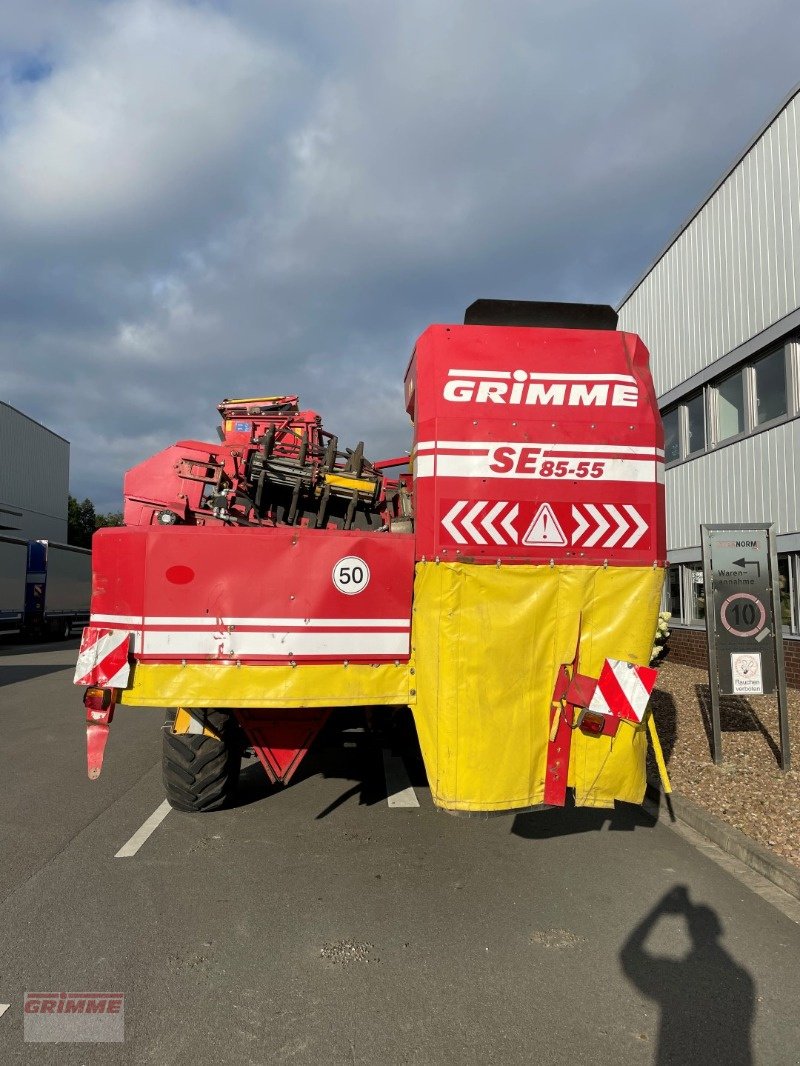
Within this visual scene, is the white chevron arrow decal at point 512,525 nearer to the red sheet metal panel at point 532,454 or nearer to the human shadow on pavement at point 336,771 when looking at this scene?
the red sheet metal panel at point 532,454

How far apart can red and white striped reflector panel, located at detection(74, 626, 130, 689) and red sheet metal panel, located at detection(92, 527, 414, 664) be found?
0.25 ft

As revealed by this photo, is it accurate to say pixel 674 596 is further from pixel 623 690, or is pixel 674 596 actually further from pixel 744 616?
pixel 623 690

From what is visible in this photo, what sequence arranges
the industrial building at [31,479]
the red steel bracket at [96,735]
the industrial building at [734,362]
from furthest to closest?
the industrial building at [31,479] < the industrial building at [734,362] < the red steel bracket at [96,735]

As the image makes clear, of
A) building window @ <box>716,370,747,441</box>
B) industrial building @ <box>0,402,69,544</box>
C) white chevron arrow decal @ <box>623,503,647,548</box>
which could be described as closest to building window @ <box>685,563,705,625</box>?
building window @ <box>716,370,747,441</box>

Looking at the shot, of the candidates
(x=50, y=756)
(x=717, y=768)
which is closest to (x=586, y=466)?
(x=717, y=768)

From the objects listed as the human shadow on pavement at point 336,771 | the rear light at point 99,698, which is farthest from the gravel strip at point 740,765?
the rear light at point 99,698

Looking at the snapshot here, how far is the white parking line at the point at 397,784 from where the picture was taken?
6062mm

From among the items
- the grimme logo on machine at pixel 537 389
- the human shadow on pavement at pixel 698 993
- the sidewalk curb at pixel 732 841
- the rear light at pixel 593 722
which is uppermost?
the grimme logo on machine at pixel 537 389

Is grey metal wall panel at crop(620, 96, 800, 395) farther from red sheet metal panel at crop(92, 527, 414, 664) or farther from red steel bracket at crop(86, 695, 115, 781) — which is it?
red steel bracket at crop(86, 695, 115, 781)

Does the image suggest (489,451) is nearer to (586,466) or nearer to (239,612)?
(586,466)

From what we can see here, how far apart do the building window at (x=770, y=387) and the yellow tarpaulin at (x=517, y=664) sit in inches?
351

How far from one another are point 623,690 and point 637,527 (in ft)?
2.95

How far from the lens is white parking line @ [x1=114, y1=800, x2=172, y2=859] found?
4832 mm

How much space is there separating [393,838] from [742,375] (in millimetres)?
10705
